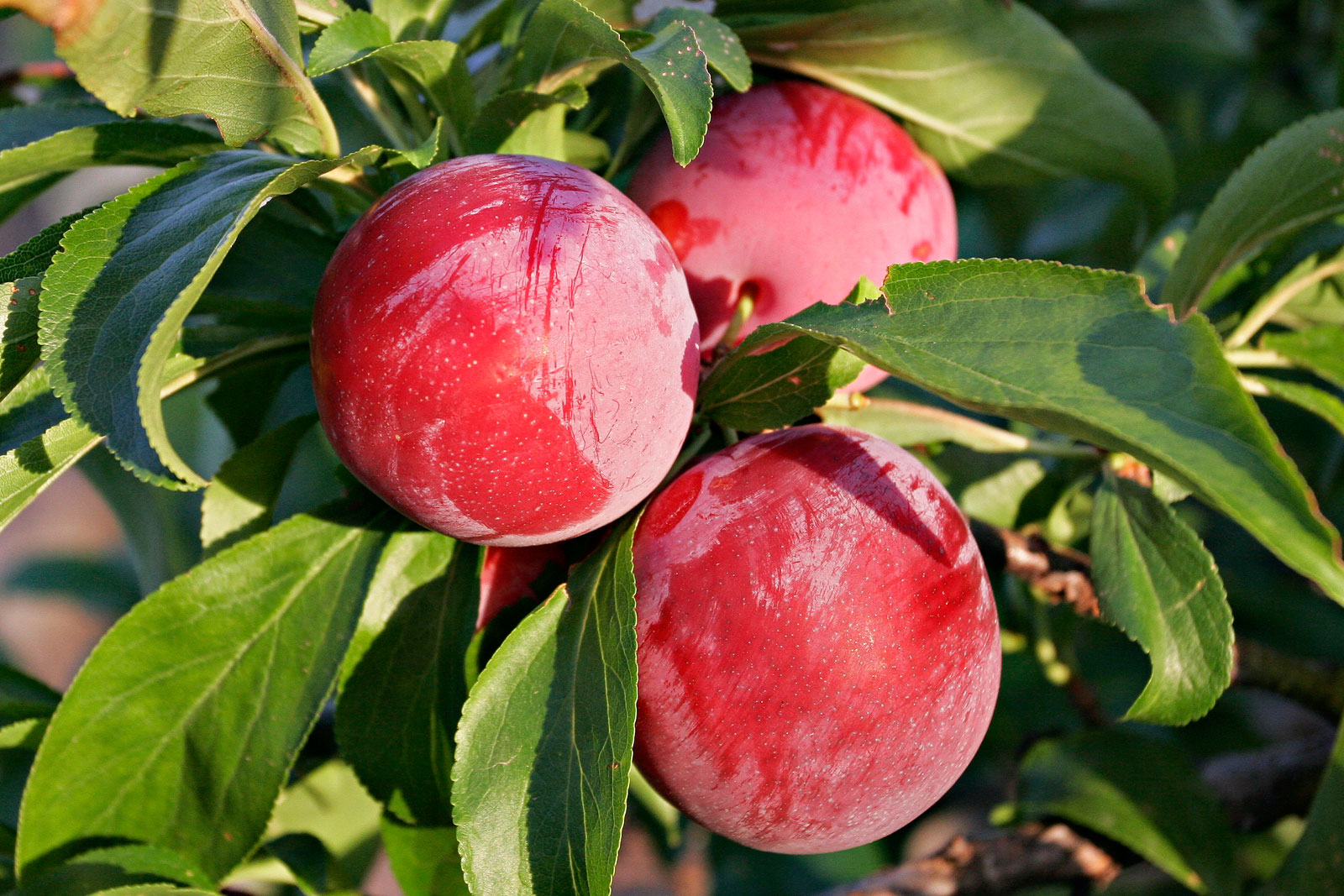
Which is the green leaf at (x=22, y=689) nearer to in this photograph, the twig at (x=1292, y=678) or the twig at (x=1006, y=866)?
the twig at (x=1006, y=866)

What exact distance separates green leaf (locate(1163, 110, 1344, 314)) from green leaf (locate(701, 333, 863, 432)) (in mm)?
391

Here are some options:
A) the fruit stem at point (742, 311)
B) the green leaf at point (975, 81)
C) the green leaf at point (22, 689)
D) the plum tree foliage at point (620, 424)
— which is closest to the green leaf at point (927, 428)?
the plum tree foliage at point (620, 424)

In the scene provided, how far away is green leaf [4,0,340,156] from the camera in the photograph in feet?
1.44

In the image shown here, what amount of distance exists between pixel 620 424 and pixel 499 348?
0.07 m

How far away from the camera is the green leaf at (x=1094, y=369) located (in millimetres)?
381

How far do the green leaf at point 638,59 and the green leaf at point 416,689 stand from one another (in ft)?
1.02

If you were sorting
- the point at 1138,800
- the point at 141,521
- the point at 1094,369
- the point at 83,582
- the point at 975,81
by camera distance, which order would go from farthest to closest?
the point at 83,582, the point at 141,521, the point at 1138,800, the point at 975,81, the point at 1094,369

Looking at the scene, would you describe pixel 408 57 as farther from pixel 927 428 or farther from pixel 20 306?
pixel 927 428

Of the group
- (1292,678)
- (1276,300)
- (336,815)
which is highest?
(1276,300)

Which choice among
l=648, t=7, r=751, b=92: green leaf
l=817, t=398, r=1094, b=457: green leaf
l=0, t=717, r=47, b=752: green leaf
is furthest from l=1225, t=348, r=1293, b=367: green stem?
l=0, t=717, r=47, b=752: green leaf

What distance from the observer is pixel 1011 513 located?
927mm

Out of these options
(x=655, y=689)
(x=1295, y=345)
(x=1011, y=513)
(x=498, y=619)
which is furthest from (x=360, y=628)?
(x=1295, y=345)

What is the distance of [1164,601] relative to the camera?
2.14 ft

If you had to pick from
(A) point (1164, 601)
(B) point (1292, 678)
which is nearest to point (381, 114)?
(A) point (1164, 601)
